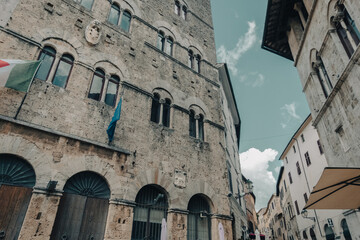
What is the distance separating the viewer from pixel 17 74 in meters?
6.05

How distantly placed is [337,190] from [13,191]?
330 inches

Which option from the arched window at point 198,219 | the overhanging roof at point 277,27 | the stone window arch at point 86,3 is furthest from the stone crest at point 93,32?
the overhanging roof at point 277,27

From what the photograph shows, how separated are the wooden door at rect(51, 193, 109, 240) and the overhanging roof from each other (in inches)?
435

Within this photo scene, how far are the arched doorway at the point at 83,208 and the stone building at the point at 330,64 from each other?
7.90 m

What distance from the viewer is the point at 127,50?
31.5ft

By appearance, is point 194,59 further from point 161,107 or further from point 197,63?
point 161,107

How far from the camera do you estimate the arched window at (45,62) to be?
7120 millimetres

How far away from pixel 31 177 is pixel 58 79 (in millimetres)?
3214

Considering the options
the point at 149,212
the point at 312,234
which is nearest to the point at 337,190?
the point at 149,212

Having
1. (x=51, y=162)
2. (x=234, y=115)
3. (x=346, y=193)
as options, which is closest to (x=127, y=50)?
(x=51, y=162)

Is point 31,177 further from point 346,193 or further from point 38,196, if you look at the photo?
point 346,193

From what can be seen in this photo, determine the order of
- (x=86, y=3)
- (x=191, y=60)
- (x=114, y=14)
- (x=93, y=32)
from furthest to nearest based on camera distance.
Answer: (x=191, y=60) < (x=114, y=14) < (x=86, y=3) < (x=93, y=32)

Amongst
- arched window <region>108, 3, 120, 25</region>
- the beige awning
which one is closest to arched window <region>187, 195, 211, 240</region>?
the beige awning

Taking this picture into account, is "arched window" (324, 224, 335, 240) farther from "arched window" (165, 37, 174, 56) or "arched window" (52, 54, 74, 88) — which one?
"arched window" (52, 54, 74, 88)
